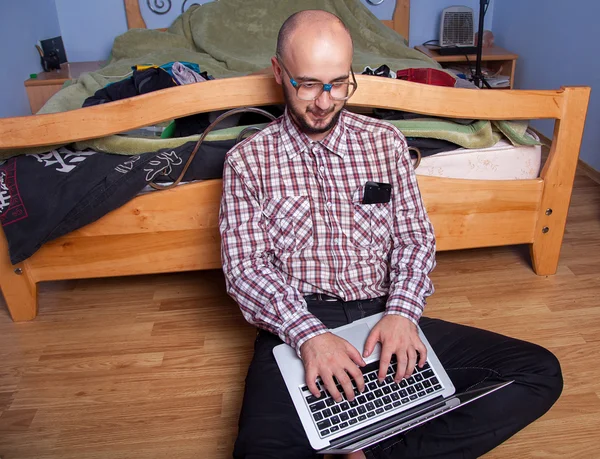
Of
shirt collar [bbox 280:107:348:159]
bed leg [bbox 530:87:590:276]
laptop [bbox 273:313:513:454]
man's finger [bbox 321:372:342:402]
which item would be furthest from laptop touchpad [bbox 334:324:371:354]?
bed leg [bbox 530:87:590:276]

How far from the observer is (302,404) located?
0.95 m

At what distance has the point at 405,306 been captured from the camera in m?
1.05

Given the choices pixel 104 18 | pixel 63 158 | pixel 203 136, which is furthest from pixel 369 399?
pixel 104 18

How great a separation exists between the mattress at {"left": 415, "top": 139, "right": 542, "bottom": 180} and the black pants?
57 cm

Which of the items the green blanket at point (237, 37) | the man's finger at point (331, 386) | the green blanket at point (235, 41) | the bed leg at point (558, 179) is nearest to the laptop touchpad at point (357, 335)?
the man's finger at point (331, 386)

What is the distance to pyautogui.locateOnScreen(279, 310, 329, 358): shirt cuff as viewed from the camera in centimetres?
100

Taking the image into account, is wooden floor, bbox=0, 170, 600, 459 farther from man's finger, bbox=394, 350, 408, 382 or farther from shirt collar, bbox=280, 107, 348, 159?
shirt collar, bbox=280, 107, 348, 159

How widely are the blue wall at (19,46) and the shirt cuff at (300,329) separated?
6.52 ft

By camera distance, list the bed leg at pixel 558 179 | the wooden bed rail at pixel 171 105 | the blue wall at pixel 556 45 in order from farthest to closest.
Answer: the blue wall at pixel 556 45, the bed leg at pixel 558 179, the wooden bed rail at pixel 171 105

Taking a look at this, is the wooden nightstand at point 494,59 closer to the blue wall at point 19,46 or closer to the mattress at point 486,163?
the mattress at point 486,163

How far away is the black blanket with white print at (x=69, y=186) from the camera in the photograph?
1.38m

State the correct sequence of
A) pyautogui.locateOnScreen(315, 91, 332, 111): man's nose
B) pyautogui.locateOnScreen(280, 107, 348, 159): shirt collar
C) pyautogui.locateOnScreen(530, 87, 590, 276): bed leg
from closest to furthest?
1. pyautogui.locateOnScreen(315, 91, 332, 111): man's nose
2. pyautogui.locateOnScreen(280, 107, 348, 159): shirt collar
3. pyautogui.locateOnScreen(530, 87, 590, 276): bed leg

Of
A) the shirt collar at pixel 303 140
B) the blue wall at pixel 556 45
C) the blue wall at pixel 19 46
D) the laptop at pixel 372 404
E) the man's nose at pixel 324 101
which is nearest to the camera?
the laptop at pixel 372 404

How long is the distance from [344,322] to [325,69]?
0.52 metres
